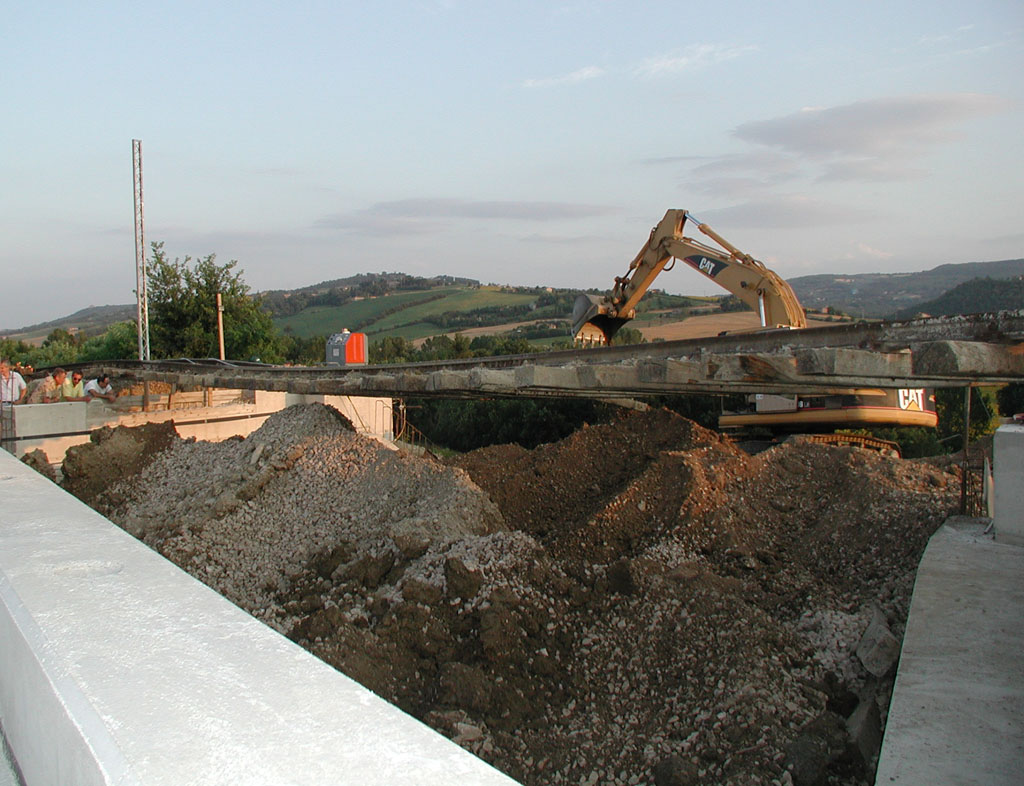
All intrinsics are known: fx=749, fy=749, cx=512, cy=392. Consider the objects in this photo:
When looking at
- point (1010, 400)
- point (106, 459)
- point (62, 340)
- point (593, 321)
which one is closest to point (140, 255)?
point (106, 459)

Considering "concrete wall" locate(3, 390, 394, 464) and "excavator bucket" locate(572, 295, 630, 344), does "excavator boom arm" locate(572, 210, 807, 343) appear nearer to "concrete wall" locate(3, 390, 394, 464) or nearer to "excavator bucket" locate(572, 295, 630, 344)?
"excavator bucket" locate(572, 295, 630, 344)

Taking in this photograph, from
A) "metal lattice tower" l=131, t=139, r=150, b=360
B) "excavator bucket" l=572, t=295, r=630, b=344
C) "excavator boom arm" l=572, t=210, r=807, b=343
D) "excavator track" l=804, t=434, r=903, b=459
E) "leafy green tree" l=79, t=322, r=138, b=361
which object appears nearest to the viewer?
"excavator boom arm" l=572, t=210, r=807, b=343

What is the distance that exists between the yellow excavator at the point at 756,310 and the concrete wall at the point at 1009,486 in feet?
17.0

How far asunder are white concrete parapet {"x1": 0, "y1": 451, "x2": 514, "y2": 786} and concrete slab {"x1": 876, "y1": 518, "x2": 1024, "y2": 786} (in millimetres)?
2595

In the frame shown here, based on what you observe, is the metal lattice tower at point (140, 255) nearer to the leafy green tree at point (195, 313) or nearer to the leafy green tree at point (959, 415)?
the leafy green tree at point (195, 313)

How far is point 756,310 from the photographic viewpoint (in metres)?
11.7

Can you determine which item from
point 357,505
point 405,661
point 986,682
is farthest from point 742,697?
point 357,505

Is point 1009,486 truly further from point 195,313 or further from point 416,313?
point 416,313

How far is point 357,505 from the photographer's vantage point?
7.68 meters

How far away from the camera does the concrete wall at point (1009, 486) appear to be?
5652 mm

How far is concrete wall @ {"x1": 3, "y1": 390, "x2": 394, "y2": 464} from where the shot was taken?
12633 mm

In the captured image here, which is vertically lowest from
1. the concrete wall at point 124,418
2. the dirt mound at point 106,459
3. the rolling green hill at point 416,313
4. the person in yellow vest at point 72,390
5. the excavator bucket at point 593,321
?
the dirt mound at point 106,459

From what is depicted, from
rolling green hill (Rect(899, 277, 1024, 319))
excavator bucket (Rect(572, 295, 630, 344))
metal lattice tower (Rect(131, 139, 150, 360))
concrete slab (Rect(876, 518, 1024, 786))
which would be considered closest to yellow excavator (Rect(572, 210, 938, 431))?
excavator bucket (Rect(572, 295, 630, 344))

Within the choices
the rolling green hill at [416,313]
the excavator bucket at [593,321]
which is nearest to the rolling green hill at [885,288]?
the rolling green hill at [416,313]
